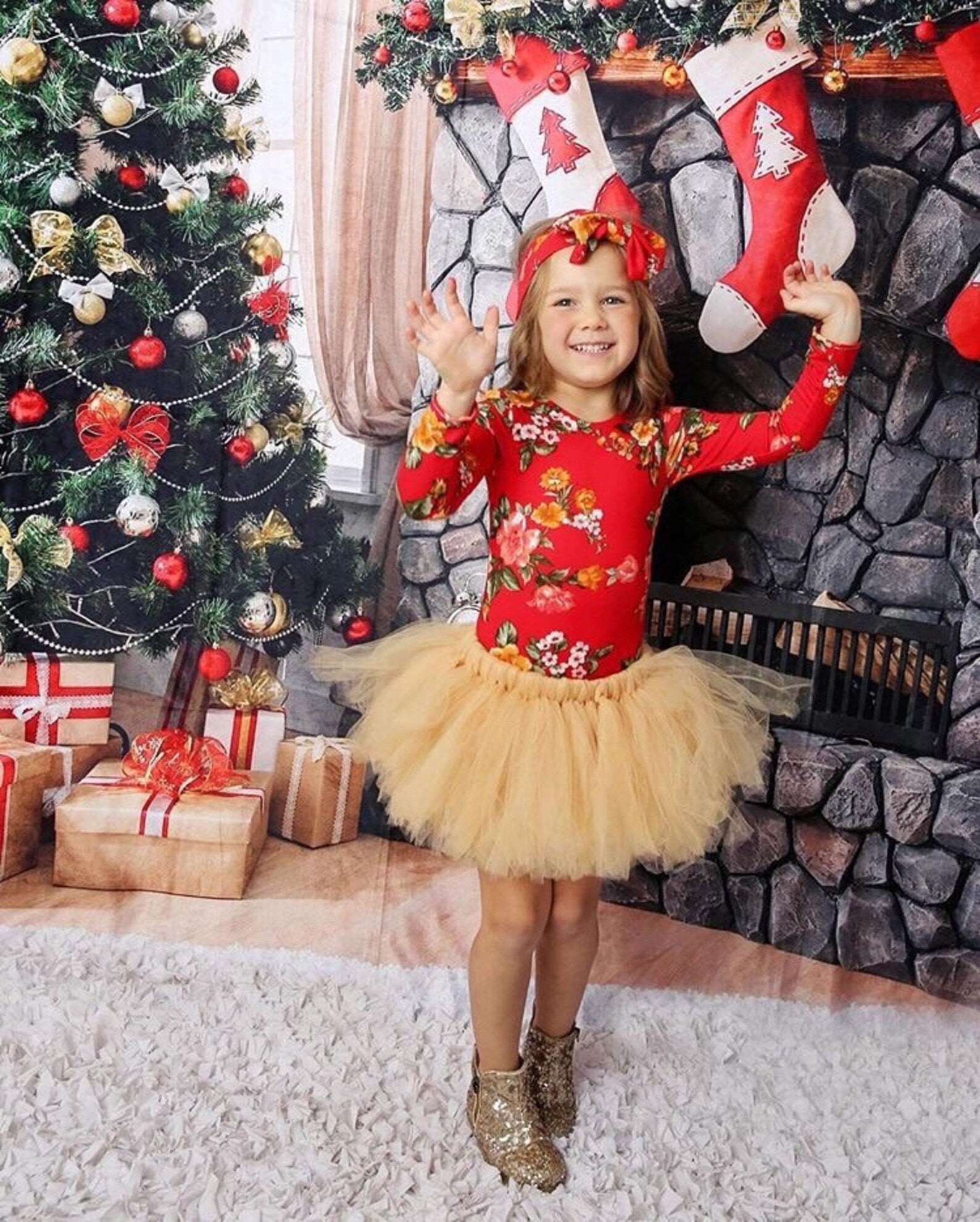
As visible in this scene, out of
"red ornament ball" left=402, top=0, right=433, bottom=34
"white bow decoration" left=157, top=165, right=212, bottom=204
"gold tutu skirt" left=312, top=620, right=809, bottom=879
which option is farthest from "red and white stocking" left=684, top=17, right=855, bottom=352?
"white bow decoration" left=157, top=165, right=212, bottom=204

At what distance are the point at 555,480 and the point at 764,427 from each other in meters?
0.30

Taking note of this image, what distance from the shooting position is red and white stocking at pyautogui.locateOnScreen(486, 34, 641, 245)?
5.88ft

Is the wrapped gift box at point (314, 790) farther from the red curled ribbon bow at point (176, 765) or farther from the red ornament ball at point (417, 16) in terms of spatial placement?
the red ornament ball at point (417, 16)

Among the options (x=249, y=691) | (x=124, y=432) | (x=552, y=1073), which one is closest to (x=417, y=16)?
(x=124, y=432)

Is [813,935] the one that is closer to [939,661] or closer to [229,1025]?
[939,661]

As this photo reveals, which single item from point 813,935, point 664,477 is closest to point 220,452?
point 664,477

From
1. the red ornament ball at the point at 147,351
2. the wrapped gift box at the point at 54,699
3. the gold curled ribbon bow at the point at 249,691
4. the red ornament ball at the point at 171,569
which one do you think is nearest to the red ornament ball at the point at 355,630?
the gold curled ribbon bow at the point at 249,691

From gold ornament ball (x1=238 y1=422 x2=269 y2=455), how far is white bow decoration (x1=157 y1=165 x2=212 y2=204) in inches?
14.7

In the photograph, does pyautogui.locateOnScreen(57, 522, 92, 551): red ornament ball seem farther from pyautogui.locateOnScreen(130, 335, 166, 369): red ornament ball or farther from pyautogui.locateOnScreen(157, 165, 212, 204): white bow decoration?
pyautogui.locateOnScreen(157, 165, 212, 204): white bow decoration

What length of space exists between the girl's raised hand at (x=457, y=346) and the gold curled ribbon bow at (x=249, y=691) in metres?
0.92

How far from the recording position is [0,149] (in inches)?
70.9

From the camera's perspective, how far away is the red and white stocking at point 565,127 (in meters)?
1.79

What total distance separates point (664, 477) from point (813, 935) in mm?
932

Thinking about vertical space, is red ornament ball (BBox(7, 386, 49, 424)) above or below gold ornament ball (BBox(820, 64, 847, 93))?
below
